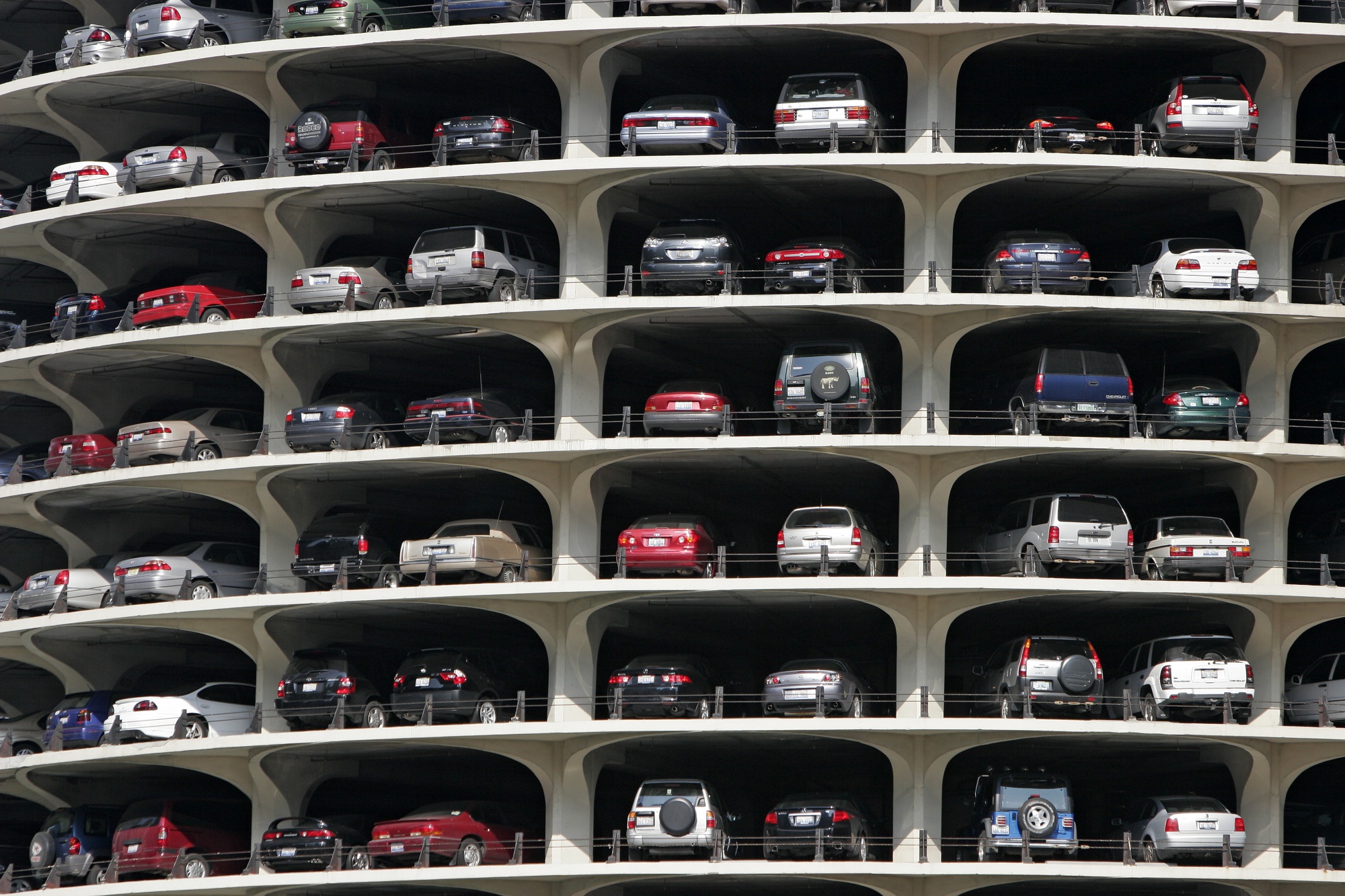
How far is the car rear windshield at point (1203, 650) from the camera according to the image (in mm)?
37031

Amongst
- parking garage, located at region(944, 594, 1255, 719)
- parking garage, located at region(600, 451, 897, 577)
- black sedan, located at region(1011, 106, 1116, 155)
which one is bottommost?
parking garage, located at region(944, 594, 1255, 719)

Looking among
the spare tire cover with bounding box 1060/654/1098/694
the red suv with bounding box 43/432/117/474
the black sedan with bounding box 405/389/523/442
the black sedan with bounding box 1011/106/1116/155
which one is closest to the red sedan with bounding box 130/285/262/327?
the red suv with bounding box 43/432/117/474

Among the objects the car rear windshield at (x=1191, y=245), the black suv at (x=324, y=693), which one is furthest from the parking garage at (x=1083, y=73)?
the black suv at (x=324, y=693)

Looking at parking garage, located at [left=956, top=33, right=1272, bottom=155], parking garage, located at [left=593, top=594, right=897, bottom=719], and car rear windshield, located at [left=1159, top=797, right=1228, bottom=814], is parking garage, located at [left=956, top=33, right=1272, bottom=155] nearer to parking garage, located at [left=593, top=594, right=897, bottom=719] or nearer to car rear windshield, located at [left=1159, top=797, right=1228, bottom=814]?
parking garage, located at [left=593, top=594, right=897, bottom=719]

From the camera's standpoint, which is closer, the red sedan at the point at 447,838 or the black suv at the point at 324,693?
the red sedan at the point at 447,838

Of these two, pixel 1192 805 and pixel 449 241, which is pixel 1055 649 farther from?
pixel 449 241

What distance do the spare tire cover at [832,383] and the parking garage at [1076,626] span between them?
6.00m

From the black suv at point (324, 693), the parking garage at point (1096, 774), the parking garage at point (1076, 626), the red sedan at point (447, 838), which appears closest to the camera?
the red sedan at point (447, 838)

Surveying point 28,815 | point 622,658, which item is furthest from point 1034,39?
point 28,815

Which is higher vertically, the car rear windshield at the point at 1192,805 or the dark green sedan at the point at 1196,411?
the dark green sedan at the point at 1196,411

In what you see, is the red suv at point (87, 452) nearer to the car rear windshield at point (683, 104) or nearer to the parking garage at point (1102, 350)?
the car rear windshield at point (683, 104)

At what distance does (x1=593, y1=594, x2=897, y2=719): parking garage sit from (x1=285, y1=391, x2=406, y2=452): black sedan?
6777mm

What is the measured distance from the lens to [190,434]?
1692 inches

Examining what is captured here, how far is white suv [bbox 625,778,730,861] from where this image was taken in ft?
117
